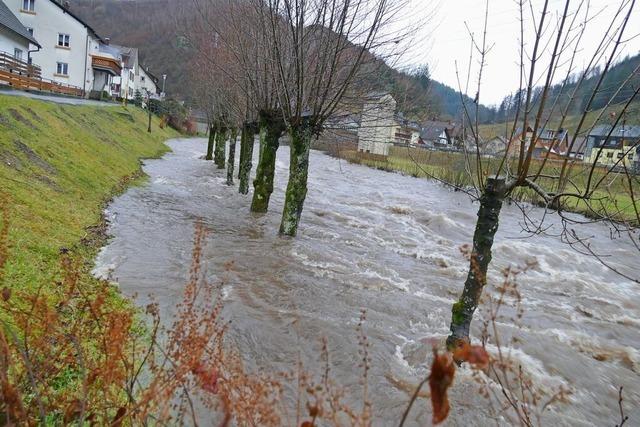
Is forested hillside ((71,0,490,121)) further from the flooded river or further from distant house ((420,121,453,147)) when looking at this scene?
the flooded river

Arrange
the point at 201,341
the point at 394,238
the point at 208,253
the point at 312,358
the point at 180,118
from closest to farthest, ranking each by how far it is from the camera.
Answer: the point at 201,341 < the point at 312,358 < the point at 208,253 < the point at 394,238 < the point at 180,118

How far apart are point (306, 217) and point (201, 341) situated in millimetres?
12492

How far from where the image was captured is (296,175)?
10.8 meters

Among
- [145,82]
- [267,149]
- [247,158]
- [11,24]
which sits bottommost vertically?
[247,158]

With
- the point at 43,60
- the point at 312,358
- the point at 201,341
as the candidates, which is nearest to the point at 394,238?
the point at 312,358

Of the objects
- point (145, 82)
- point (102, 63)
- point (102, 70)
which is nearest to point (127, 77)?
point (145, 82)

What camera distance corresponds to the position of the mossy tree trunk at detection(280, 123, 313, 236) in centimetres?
1043

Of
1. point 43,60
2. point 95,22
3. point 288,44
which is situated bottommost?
point 288,44

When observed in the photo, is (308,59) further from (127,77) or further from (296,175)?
(127,77)

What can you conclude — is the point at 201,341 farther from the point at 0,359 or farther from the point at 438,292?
the point at 438,292

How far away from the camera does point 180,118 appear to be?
61.4m

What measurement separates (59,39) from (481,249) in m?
46.7

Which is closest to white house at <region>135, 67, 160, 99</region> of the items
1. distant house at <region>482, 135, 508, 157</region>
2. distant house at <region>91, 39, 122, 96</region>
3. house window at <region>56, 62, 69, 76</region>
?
distant house at <region>91, 39, 122, 96</region>

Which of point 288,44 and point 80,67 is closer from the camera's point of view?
point 288,44
